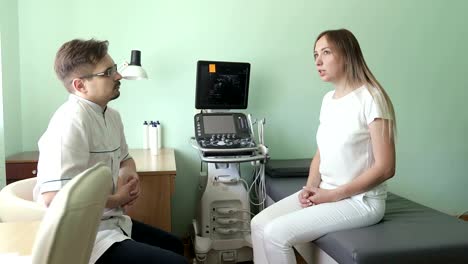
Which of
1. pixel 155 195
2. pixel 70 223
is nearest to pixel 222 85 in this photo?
pixel 155 195

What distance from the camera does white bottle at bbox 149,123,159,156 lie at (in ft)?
7.93

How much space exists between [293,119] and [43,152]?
1.88 m

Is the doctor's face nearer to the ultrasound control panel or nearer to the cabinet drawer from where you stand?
the ultrasound control panel

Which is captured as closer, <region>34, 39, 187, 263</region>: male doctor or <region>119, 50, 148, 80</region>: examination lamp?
<region>34, 39, 187, 263</region>: male doctor

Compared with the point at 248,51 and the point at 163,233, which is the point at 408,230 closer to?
the point at 163,233

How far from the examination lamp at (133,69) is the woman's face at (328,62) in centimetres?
108

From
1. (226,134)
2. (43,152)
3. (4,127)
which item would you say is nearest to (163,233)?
(43,152)

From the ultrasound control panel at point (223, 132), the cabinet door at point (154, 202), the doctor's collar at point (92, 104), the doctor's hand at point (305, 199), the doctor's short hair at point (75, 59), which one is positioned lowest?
the cabinet door at point (154, 202)

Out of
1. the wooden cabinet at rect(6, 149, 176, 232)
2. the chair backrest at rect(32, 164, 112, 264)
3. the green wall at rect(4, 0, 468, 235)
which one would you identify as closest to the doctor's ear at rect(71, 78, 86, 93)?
the wooden cabinet at rect(6, 149, 176, 232)

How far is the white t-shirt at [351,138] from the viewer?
5.15ft

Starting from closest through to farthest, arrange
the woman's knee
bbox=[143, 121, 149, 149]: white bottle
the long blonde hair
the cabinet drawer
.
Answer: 1. the woman's knee
2. the long blonde hair
3. the cabinet drawer
4. bbox=[143, 121, 149, 149]: white bottle

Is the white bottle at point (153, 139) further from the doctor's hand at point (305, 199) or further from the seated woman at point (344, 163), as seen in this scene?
the doctor's hand at point (305, 199)

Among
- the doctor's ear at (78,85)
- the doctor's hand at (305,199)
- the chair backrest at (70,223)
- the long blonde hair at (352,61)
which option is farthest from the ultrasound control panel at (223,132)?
the chair backrest at (70,223)

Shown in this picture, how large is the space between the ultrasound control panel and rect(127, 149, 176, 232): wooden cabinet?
0.30m
